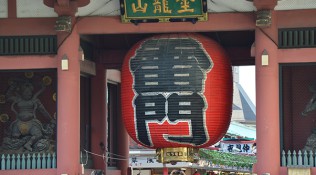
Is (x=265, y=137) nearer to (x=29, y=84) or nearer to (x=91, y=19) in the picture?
(x=91, y=19)

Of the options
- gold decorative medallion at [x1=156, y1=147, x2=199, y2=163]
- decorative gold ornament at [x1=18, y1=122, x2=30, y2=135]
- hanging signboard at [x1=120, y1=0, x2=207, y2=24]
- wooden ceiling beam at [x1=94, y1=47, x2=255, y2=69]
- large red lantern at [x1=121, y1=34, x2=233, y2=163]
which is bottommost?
gold decorative medallion at [x1=156, y1=147, x2=199, y2=163]

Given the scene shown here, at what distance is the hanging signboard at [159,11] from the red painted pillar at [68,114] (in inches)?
65.0

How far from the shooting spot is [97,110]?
91.3ft

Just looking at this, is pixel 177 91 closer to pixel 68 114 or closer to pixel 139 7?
pixel 139 7

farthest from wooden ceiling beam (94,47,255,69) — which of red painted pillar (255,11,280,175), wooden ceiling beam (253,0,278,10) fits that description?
wooden ceiling beam (253,0,278,10)

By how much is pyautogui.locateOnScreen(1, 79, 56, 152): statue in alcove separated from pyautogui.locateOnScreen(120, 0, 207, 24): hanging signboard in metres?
3.75

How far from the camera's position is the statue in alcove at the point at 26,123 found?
25422mm

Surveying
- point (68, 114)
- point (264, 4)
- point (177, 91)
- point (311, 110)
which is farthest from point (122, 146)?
point (264, 4)

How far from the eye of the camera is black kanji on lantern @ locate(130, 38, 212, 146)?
2434cm

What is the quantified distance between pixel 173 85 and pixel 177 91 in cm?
18

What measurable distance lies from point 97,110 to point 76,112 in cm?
384

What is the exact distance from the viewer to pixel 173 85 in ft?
79.8

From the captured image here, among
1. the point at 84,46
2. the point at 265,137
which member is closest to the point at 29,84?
the point at 84,46

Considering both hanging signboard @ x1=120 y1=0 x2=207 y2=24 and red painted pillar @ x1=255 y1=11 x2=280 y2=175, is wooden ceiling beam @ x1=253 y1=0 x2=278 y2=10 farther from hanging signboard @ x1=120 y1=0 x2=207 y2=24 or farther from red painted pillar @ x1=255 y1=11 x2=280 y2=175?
hanging signboard @ x1=120 y1=0 x2=207 y2=24
